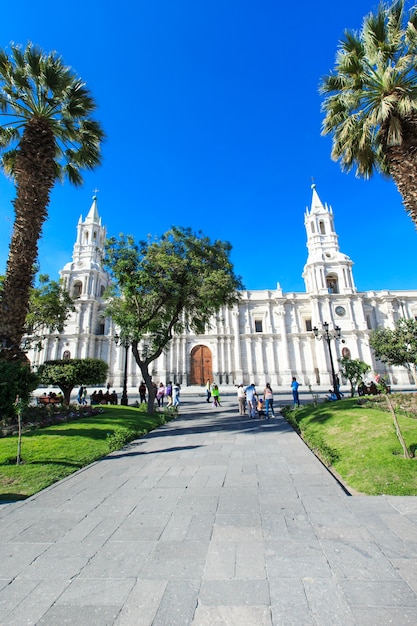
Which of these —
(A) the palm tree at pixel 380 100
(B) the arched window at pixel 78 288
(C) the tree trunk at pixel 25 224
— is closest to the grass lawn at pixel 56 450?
(C) the tree trunk at pixel 25 224

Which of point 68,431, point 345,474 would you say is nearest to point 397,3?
point 345,474

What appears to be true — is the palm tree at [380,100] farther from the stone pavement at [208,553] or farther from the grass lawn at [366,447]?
the stone pavement at [208,553]

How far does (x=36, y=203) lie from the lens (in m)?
10.2

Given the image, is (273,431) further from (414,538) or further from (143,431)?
(414,538)

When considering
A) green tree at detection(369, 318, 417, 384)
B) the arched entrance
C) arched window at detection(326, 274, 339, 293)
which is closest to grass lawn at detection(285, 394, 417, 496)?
green tree at detection(369, 318, 417, 384)

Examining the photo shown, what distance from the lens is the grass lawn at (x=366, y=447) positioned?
4.80 metres

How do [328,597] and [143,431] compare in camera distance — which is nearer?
[328,597]

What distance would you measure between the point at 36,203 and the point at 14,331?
14.0ft

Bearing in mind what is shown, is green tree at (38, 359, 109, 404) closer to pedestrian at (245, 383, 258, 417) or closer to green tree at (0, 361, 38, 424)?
green tree at (0, 361, 38, 424)

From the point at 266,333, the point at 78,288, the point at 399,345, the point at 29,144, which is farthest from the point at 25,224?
the point at 78,288

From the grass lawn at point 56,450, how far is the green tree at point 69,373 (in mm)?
4400

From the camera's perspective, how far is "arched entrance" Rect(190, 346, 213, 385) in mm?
38500

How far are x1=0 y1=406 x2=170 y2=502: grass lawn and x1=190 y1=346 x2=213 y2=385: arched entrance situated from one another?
89.5 ft

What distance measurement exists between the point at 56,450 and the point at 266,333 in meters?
34.5
